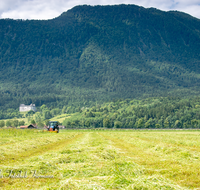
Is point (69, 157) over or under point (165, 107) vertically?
over

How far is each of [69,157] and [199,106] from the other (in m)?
153

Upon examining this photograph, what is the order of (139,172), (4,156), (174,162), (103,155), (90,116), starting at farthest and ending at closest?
(90,116) → (4,156) → (103,155) → (174,162) → (139,172)

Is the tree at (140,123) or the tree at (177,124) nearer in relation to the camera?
the tree at (177,124)

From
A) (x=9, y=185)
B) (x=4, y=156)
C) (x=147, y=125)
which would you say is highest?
(x=9, y=185)

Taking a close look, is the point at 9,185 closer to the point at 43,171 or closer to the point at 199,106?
the point at 43,171

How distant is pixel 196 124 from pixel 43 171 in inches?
5264

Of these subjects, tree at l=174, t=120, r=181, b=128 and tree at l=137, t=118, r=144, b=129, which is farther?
tree at l=137, t=118, r=144, b=129

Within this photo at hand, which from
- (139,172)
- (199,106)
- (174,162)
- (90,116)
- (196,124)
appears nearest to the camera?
(139,172)

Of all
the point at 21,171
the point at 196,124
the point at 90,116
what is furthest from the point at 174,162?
the point at 90,116

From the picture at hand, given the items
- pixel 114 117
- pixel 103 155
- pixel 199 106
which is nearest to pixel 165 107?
pixel 199 106

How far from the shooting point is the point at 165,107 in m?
156

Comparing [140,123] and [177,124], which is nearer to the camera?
[177,124]

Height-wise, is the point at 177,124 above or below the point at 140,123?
above

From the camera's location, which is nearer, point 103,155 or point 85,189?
point 85,189
